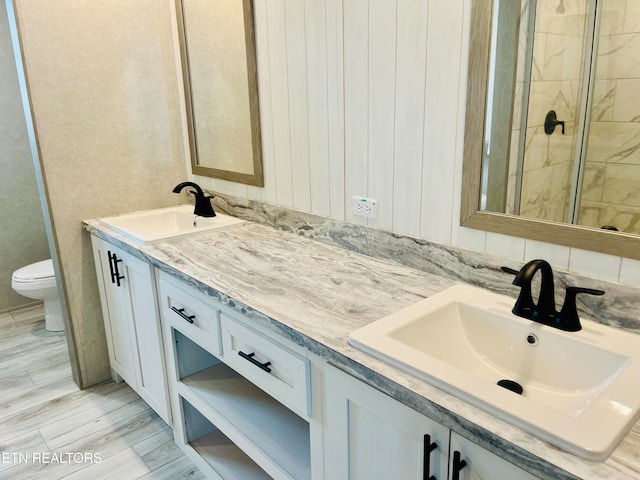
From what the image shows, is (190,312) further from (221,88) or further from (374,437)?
(221,88)

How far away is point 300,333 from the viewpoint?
1.19 meters

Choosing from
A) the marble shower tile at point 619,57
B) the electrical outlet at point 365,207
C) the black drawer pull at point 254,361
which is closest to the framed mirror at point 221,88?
the electrical outlet at point 365,207

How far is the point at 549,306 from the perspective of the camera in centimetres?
117

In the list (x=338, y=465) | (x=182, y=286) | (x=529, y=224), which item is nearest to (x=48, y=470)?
(x=182, y=286)

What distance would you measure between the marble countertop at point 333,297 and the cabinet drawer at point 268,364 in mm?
78

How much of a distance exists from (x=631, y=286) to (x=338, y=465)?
31.9 inches

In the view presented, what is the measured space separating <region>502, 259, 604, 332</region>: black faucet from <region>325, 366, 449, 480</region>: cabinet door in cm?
40

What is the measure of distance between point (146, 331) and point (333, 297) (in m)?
1.04

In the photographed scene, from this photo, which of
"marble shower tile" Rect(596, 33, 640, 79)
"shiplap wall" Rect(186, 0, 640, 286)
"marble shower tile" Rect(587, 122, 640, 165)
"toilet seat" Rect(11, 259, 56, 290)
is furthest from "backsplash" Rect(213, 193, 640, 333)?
"toilet seat" Rect(11, 259, 56, 290)

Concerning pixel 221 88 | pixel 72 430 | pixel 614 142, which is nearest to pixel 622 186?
pixel 614 142

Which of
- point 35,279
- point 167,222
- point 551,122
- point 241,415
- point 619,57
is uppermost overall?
point 619,57

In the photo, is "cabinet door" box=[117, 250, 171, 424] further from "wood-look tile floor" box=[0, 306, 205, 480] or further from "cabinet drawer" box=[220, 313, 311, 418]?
"cabinet drawer" box=[220, 313, 311, 418]

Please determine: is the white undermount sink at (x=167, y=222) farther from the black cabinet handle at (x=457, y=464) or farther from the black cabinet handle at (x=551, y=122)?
the black cabinet handle at (x=457, y=464)

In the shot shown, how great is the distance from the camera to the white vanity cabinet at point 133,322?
1993 millimetres
